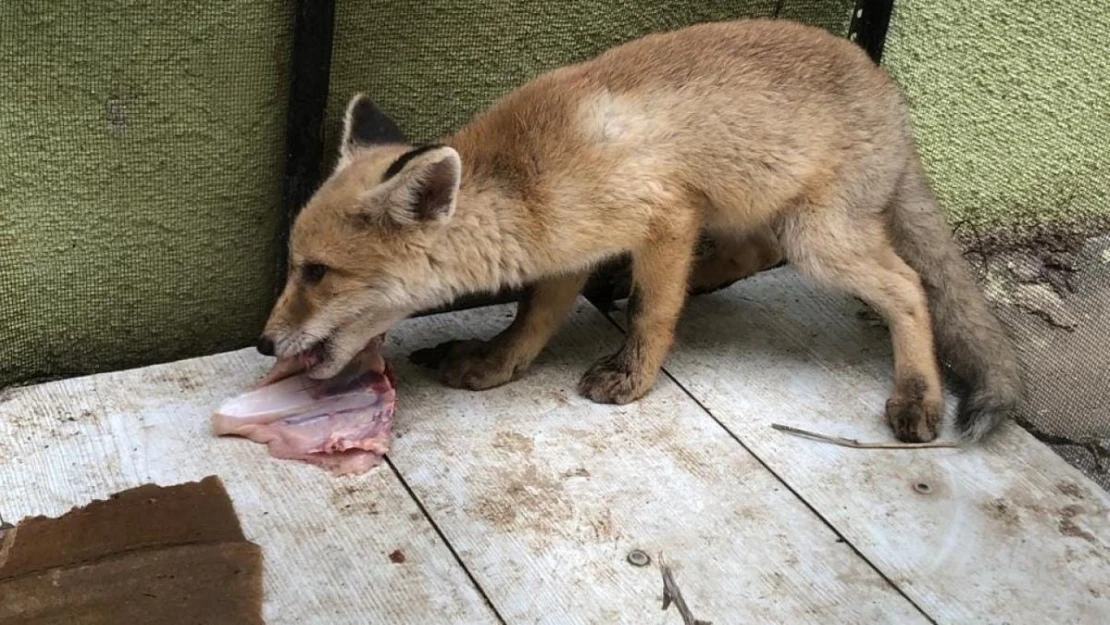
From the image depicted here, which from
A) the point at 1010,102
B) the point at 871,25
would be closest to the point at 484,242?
the point at 871,25

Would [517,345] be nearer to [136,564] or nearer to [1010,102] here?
[136,564]

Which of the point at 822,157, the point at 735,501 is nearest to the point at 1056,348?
the point at 822,157

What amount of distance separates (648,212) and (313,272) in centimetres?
112

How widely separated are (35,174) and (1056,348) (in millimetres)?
3880

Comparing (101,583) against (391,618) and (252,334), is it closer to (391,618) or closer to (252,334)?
(391,618)

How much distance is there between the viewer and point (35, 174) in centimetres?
359

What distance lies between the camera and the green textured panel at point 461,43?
3883 mm

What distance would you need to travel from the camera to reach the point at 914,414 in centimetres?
392

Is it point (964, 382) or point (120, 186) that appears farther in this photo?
point (964, 382)

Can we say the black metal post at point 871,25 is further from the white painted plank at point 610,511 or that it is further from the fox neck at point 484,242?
the fox neck at point 484,242

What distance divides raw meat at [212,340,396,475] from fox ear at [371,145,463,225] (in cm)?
63

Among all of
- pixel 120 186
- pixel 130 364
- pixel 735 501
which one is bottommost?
pixel 130 364

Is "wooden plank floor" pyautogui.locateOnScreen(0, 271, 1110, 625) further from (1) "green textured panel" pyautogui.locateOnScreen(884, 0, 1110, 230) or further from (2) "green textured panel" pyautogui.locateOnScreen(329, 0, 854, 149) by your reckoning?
(1) "green textured panel" pyautogui.locateOnScreen(884, 0, 1110, 230)

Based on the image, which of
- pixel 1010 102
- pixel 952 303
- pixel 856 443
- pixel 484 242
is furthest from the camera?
pixel 1010 102
